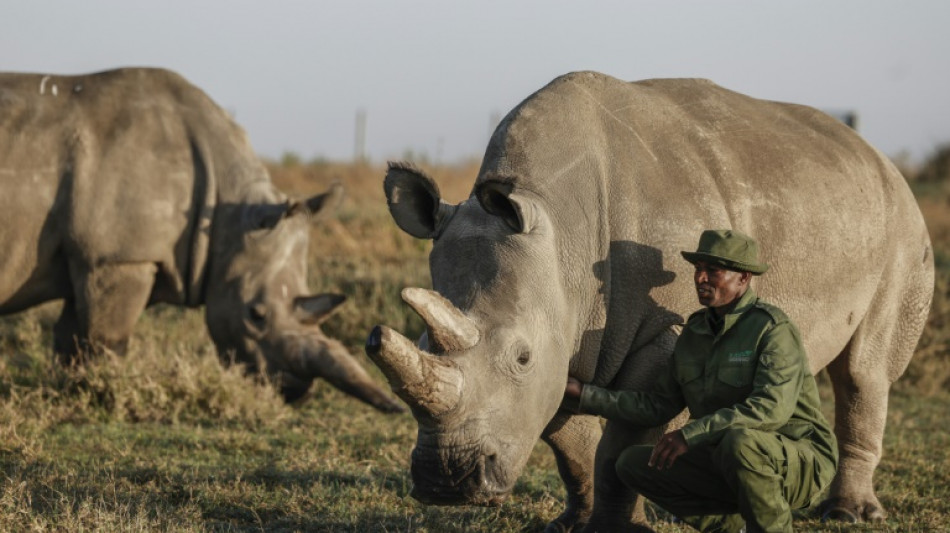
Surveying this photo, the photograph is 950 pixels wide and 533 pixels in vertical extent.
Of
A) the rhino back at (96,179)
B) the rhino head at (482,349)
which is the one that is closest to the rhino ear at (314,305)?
the rhino back at (96,179)

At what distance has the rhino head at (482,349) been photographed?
416 centimetres

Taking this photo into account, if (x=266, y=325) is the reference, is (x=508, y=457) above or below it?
above

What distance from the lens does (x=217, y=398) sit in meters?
8.02

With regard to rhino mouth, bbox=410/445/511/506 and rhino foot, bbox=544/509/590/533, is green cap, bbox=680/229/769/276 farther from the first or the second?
rhino foot, bbox=544/509/590/533

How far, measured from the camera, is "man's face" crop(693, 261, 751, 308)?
4590 mm

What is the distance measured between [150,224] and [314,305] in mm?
1277

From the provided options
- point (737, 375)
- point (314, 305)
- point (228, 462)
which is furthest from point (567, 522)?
point (314, 305)

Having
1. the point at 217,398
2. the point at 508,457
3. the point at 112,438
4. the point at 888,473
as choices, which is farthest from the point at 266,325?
the point at 508,457

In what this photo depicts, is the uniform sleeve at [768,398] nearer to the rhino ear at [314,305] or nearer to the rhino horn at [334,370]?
the rhino horn at [334,370]

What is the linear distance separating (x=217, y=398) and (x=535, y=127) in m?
3.83

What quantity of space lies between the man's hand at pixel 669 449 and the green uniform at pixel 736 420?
3 centimetres

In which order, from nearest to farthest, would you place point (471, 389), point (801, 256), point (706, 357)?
point (471, 389), point (706, 357), point (801, 256)

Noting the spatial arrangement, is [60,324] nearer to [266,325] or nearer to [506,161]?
→ [266,325]

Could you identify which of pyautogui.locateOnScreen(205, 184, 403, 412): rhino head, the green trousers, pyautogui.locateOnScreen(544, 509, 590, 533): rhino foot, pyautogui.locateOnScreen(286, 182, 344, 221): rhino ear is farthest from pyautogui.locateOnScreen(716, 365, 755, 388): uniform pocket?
pyautogui.locateOnScreen(286, 182, 344, 221): rhino ear
